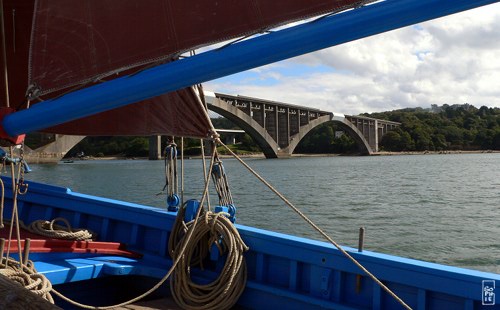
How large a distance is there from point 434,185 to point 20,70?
21630 millimetres

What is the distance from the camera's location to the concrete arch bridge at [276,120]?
46756 millimetres

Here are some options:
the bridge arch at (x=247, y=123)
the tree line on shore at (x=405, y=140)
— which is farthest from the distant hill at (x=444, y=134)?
the bridge arch at (x=247, y=123)

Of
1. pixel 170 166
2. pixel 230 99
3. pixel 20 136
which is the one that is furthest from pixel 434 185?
pixel 230 99

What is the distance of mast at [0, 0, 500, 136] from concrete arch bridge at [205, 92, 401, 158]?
38336mm

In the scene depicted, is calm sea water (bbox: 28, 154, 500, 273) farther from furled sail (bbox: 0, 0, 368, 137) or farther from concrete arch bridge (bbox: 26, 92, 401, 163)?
concrete arch bridge (bbox: 26, 92, 401, 163)

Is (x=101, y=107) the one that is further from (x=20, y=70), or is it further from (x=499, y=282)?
(x=499, y=282)

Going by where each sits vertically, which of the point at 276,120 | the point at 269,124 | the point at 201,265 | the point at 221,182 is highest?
the point at 276,120

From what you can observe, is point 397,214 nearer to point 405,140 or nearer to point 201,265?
point 201,265

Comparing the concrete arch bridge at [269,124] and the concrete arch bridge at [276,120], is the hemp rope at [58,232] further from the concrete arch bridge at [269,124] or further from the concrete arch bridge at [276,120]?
the concrete arch bridge at [276,120]

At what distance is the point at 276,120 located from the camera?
5806 cm

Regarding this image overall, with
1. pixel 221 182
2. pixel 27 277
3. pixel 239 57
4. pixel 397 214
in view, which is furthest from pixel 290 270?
pixel 397 214

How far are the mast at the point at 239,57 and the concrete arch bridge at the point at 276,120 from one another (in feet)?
126

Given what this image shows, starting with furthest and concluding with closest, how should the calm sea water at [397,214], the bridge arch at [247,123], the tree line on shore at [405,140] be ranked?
the tree line on shore at [405,140] < the bridge arch at [247,123] < the calm sea water at [397,214]

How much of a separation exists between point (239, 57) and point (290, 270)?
6.29 ft
